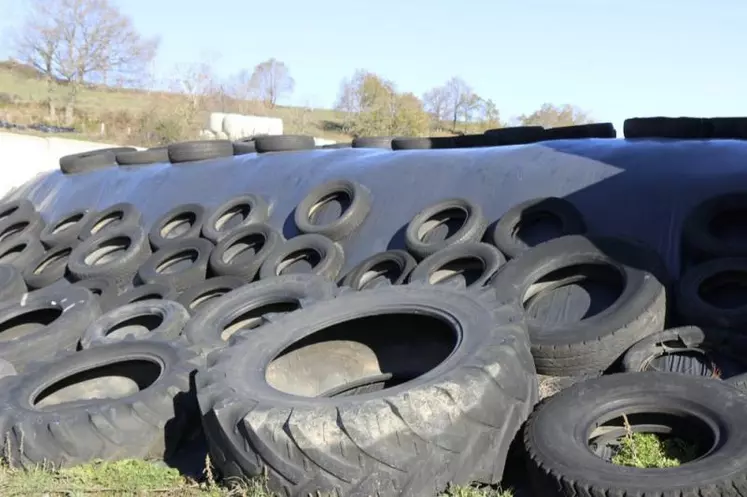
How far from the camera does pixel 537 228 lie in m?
6.76

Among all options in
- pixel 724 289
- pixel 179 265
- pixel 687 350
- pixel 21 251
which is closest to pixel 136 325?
pixel 179 265

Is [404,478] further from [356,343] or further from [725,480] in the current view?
[356,343]

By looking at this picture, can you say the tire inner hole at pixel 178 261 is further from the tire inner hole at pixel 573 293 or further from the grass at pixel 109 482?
the tire inner hole at pixel 573 293

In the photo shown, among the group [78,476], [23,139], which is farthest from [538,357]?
[23,139]

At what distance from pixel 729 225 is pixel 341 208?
3982 millimetres

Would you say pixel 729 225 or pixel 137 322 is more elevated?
pixel 729 225

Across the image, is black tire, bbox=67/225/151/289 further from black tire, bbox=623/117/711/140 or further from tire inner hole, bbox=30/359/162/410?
black tire, bbox=623/117/711/140

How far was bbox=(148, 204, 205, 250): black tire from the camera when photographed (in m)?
8.99

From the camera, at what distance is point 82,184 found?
39.0 feet

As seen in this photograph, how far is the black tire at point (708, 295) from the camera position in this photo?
4.98 m

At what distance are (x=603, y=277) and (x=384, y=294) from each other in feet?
5.86

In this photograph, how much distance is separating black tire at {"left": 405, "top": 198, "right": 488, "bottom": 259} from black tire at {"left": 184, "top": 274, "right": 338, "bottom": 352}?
99cm

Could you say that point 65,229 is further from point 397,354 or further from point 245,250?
point 397,354

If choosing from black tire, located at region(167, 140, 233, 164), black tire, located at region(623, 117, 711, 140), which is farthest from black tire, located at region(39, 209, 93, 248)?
black tire, located at region(623, 117, 711, 140)
